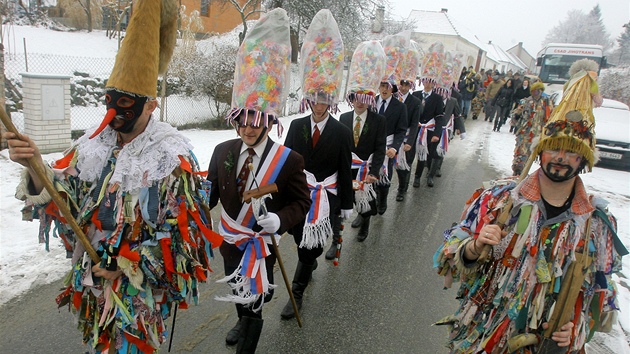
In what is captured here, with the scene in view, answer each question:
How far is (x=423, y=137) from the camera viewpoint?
7.89m

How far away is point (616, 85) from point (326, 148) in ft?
86.1

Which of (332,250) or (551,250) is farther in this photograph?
(332,250)

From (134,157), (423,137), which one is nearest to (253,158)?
(134,157)

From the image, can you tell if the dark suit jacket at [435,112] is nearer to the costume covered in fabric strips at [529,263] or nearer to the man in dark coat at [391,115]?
the man in dark coat at [391,115]

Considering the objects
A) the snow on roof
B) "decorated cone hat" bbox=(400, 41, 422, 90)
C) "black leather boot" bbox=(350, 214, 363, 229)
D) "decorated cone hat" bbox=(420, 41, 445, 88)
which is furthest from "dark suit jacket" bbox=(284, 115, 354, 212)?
the snow on roof

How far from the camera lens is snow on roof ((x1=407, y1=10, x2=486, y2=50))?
136 feet

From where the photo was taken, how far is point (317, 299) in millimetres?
3984

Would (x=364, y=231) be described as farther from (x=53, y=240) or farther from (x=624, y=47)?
(x=624, y=47)

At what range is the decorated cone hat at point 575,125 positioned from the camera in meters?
2.07

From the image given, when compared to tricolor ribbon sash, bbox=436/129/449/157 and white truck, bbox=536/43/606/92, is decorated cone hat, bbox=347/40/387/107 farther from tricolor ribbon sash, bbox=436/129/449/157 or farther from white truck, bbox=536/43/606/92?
white truck, bbox=536/43/606/92

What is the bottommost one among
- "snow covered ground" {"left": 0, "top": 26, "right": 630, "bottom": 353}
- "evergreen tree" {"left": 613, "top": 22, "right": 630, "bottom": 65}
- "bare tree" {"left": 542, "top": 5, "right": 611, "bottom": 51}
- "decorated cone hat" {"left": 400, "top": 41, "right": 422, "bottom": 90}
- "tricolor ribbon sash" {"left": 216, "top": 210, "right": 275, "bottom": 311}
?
"snow covered ground" {"left": 0, "top": 26, "right": 630, "bottom": 353}

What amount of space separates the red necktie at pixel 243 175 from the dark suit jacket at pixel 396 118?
335 centimetres

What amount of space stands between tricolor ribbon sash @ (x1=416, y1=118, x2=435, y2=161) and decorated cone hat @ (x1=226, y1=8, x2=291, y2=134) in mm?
5222

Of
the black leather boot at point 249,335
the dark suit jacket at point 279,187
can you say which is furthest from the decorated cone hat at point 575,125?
the black leather boot at point 249,335
